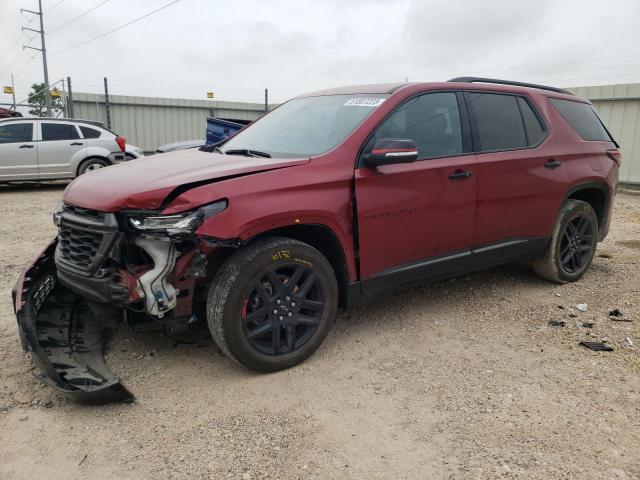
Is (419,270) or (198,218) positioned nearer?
(198,218)

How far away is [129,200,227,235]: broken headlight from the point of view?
2.63 metres

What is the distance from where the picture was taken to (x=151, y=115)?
59.3ft

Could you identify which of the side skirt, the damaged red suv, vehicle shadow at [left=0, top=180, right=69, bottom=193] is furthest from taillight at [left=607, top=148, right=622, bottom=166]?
vehicle shadow at [left=0, top=180, right=69, bottom=193]

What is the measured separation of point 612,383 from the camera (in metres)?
3.04

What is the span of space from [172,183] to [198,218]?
25 centimetres

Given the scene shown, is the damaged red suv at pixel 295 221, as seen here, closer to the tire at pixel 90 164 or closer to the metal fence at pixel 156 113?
the tire at pixel 90 164

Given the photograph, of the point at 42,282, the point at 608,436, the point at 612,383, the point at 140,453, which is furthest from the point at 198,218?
the point at 612,383

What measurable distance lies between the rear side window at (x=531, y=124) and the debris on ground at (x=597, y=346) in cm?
169

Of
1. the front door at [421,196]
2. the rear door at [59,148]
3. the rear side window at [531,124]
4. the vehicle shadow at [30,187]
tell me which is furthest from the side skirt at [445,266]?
the vehicle shadow at [30,187]

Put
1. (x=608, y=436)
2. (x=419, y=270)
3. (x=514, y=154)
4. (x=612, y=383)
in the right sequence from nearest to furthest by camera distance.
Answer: (x=608, y=436) < (x=612, y=383) < (x=419, y=270) < (x=514, y=154)

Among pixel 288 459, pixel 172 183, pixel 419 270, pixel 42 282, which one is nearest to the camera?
pixel 288 459

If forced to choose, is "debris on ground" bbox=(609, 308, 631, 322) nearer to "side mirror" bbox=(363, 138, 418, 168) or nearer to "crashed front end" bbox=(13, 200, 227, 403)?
"side mirror" bbox=(363, 138, 418, 168)

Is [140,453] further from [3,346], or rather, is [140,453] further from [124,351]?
[3,346]

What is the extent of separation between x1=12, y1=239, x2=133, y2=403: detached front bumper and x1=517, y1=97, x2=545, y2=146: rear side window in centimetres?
353
